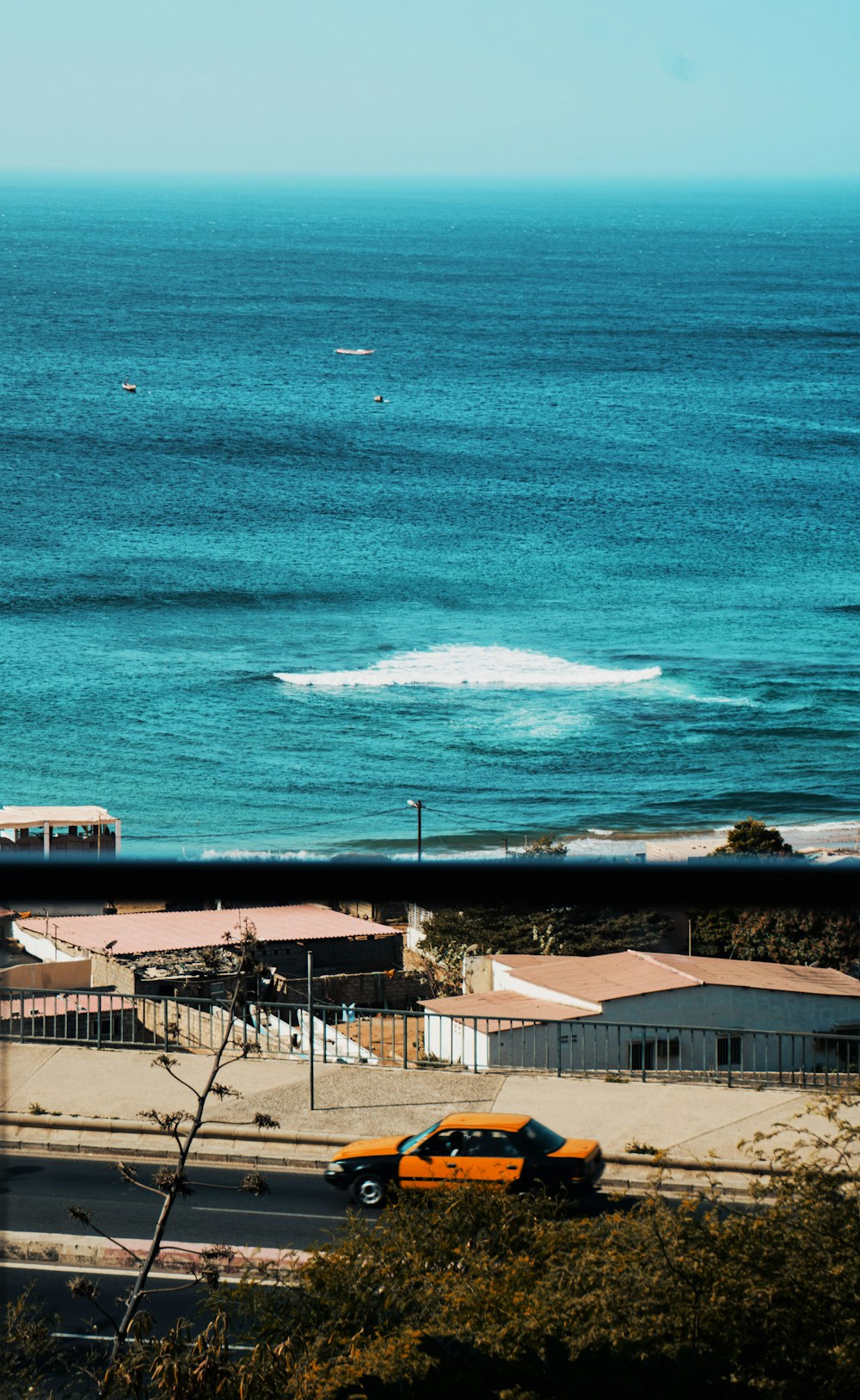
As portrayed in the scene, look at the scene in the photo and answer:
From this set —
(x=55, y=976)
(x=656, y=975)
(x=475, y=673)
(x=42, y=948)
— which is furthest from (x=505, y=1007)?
(x=475, y=673)

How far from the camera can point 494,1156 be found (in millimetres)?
8297

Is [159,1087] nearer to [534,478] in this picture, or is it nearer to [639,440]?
[534,478]

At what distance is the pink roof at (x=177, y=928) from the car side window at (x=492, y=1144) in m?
7.39

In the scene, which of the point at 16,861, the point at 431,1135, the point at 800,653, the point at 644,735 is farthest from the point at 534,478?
the point at 16,861

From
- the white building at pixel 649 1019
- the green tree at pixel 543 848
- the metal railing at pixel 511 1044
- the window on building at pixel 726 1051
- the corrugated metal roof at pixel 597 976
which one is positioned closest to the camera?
the metal railing at pixel 511 1044

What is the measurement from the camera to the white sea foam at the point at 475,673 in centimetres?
3394

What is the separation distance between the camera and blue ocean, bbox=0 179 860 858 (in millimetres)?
29047

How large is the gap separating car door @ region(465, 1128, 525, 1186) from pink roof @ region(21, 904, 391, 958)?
292 inches

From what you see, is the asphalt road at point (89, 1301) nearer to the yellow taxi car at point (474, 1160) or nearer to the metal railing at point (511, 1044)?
the yellow taxi car at point (474, 1160)

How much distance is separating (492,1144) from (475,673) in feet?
87.4

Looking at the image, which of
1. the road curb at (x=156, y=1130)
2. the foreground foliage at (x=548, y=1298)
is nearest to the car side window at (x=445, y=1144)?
the foreground foliage at (x=548, y=1298)

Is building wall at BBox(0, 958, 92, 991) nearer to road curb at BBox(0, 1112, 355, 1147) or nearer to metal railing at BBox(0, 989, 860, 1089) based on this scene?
metal railing at BBox(0, 989, 860, 1089)

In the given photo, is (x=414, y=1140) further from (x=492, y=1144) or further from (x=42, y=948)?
(x=42, y=948)

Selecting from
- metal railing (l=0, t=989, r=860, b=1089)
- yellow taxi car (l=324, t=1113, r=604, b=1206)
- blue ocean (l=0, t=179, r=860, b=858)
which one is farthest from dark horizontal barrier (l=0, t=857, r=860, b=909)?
blue ocean (l=0, t=179, r=860, b=858)
